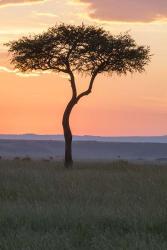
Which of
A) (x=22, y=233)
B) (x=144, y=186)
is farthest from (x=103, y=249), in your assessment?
(x=144, y=186)

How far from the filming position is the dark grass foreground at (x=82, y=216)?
11.1 m

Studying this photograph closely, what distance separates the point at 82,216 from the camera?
1354cm

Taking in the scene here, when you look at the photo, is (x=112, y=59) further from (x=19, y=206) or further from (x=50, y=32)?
(x=19, y=206)

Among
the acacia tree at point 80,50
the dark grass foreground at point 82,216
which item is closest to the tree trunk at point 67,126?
the acacia tree at point 80,50

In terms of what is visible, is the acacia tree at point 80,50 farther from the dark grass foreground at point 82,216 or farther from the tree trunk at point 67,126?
the dark grass foreground at point 82,216

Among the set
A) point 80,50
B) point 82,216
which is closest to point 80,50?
point 80,50

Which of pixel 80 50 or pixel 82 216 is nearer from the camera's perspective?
pixel 82 216

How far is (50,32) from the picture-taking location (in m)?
41.8

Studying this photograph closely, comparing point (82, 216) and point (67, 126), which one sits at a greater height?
point (82, 216)

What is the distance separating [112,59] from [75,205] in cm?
2693

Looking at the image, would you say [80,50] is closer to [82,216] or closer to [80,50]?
[80,50]

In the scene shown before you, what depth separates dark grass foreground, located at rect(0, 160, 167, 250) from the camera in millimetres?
11141

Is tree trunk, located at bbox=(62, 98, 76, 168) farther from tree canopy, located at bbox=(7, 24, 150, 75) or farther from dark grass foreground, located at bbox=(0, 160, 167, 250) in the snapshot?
dark grass foreground, located at bbox=(0, 160, 167, 250)

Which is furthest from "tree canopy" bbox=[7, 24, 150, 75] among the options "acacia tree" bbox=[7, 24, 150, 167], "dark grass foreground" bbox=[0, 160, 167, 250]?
"dark grass foreground" bbox=[0, 160, 167, 250]
